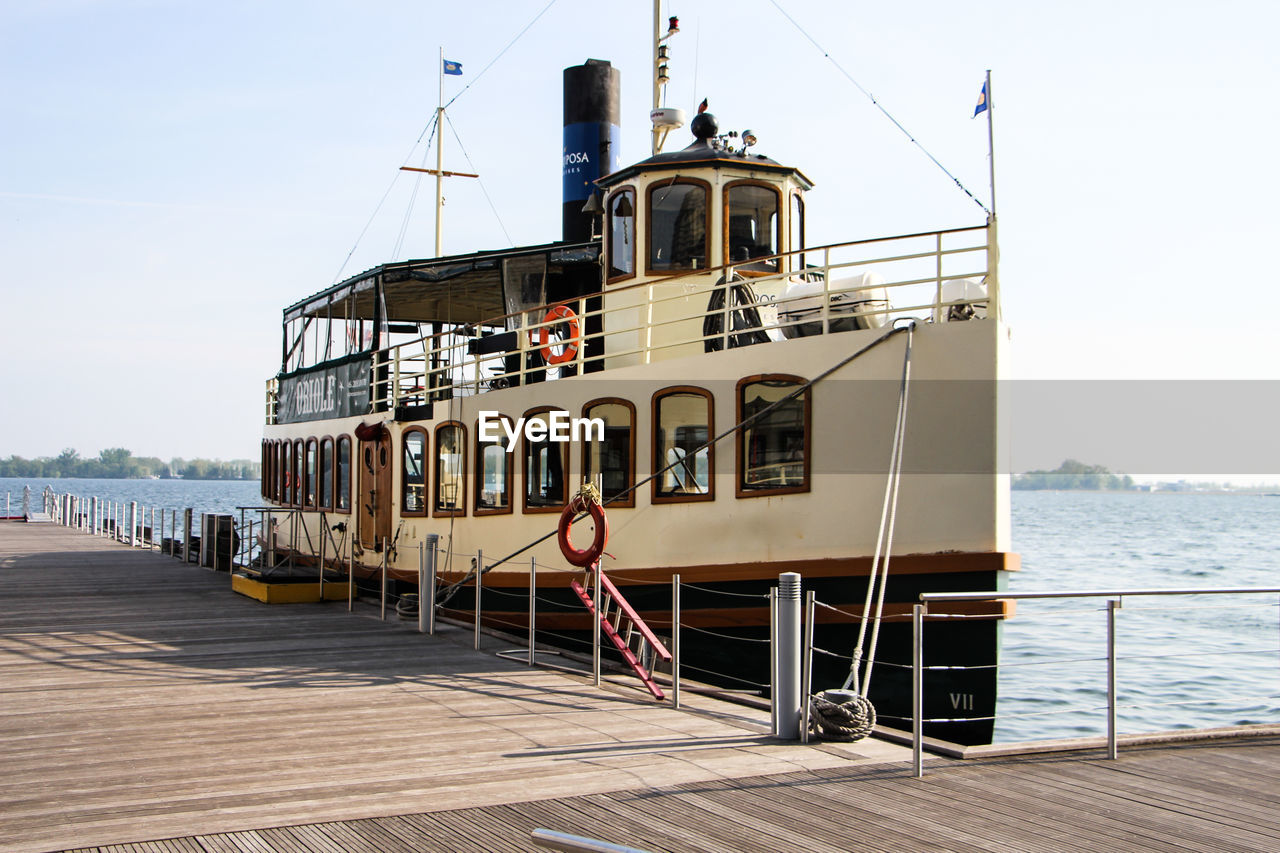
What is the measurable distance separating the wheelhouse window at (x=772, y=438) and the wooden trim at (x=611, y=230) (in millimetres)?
3082

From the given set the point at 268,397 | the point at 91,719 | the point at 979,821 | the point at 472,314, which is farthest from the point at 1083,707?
the point at 268,397

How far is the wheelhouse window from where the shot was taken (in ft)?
33.3

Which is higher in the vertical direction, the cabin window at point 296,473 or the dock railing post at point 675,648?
the cabin window at point 296,473

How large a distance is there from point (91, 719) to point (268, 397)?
54.9ft

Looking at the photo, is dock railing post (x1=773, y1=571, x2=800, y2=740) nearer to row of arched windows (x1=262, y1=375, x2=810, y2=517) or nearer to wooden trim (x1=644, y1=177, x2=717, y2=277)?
row of arched windows (x1=262, y1=375, x2=810, y2=517)

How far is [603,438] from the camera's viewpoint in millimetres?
12133

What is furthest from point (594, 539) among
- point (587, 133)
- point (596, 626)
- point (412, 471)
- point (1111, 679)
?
point (587, 133)

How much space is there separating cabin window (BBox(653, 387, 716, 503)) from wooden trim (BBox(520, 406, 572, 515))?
1512 mm

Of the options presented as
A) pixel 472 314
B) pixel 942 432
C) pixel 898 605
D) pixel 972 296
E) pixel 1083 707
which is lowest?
pixel 1083 707

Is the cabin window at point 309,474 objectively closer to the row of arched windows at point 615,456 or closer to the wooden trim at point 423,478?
the row of arched windows at point 615,456

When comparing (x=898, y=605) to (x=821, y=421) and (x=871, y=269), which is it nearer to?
(x=821, y=421)

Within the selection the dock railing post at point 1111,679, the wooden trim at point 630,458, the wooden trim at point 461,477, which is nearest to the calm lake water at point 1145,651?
the dock railing post at point 1111,679

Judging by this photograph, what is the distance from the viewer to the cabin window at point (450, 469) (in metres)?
14.4

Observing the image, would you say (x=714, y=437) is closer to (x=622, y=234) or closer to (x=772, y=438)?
(x=772, y=438)
